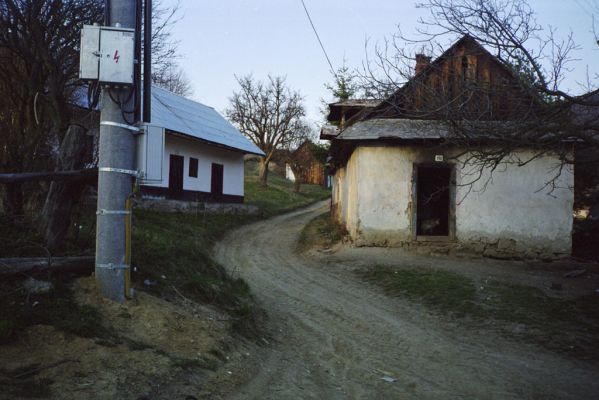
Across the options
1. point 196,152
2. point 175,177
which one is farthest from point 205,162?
point 175,177

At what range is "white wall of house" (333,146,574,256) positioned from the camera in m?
14.2

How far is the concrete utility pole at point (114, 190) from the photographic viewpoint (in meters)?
4.45

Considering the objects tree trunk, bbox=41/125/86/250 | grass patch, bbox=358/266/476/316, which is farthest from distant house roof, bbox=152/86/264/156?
Result: tree trunk, bbox=41/125/86/250

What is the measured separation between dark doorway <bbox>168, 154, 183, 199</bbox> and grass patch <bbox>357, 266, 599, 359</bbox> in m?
12.2

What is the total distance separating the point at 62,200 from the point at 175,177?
1634 centimetres

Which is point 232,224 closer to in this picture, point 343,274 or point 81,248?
point 343,274

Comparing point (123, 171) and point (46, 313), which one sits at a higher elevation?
point (123, 171)

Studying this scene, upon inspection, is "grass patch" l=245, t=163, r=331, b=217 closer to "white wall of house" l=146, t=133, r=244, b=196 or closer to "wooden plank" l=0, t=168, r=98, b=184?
"white wall of house" l=146, t=133, r=244, b=196

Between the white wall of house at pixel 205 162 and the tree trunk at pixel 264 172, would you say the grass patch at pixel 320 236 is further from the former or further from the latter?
the tree trunk at pixel 264 172

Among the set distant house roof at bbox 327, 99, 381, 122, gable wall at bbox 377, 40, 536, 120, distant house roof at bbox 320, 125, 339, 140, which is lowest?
gable wall at bbox 377, 40, 536, 120

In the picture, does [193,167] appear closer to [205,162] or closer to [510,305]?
[205,162]

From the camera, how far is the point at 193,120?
23578mm

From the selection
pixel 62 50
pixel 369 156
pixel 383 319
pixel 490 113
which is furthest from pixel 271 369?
pixel 62 50

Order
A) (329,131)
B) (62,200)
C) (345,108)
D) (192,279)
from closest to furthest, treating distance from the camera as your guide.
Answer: (62,200) < (192,279) < (345,108) < (329,131)
